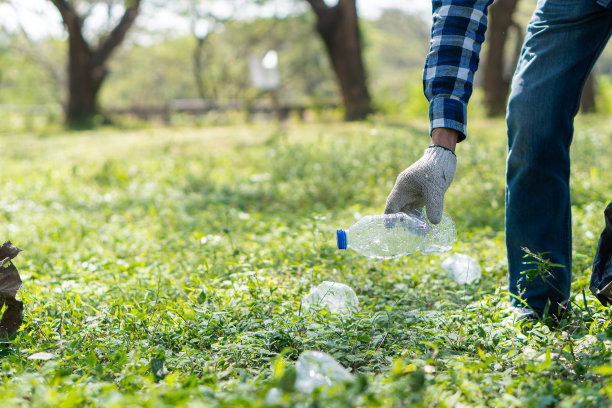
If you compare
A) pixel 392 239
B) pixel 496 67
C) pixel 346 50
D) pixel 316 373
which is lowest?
pixel 316 373

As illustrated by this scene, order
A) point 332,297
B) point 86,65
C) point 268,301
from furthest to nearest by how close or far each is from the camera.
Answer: point 86,65, point 332,297, point 268,301

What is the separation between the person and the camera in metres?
1.87

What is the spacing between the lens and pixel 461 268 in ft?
8.68

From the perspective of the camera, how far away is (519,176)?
1.98 m

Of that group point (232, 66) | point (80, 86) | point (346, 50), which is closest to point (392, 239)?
point (346, 50)

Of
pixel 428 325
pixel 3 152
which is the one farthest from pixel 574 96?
pixel 3 152

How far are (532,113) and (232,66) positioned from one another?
4128cm

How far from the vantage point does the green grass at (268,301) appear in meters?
1.48

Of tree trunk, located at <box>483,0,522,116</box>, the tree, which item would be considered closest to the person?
tree trunk, located at <box>483,0,522,116</box>

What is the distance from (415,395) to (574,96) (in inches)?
50.2

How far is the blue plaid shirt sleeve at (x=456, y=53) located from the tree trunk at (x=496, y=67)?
10.6 meters

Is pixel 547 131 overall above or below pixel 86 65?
below

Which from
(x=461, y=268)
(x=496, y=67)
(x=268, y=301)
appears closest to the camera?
(x=268, y=301)

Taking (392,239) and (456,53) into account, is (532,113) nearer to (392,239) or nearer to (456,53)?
(456,53)
